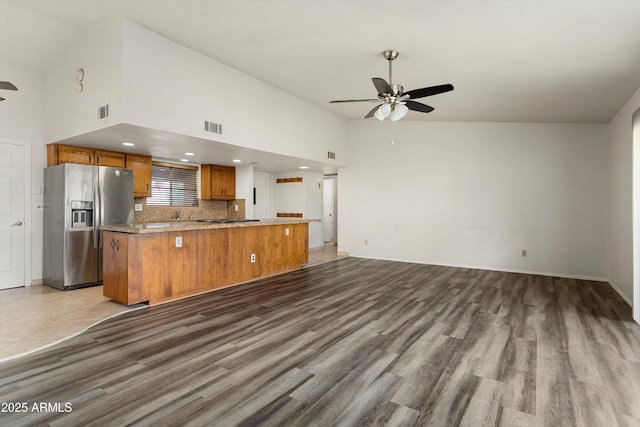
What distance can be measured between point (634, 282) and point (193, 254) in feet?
17.2

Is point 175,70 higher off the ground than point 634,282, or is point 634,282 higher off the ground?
point 175,70

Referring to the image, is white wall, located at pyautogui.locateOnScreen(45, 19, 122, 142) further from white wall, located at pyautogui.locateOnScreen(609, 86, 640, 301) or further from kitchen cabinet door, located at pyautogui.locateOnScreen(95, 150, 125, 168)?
white wall, located at pyautogui.locateOnScreen(609, 86, 640, 301)

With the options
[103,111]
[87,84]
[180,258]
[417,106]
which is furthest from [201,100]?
[417,106]

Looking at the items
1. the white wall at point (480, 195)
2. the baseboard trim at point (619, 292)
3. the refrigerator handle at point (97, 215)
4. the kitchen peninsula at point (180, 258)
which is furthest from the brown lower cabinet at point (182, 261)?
the baseboard trim at point (619, 292)

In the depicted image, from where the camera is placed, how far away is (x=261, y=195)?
8.88 m

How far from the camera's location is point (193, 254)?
14.7ft

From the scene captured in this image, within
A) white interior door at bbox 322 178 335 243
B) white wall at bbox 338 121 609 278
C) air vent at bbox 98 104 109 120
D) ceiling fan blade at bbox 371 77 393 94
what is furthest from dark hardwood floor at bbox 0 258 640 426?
white interior door at bbox 322 178 335 243

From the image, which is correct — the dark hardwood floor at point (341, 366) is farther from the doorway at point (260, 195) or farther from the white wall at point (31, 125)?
the doorway at point (260, 195)

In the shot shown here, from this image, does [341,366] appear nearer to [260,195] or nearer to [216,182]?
[216,182]

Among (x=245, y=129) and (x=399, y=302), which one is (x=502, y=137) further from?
(x=245, y=129)

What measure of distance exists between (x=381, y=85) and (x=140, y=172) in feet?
14.8

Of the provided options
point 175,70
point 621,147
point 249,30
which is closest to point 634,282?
point 621,147

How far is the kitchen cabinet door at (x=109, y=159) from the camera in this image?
17.3 ft

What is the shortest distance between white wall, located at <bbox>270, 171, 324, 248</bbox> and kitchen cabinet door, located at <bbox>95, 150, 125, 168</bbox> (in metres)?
4.11
